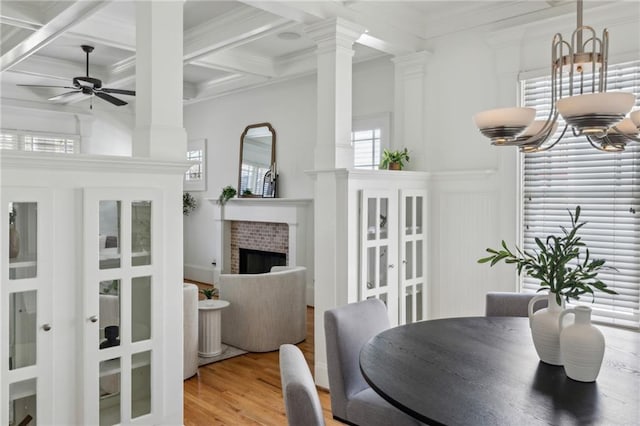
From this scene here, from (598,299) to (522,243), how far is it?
2.01 feet

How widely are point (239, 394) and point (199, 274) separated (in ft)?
14.6

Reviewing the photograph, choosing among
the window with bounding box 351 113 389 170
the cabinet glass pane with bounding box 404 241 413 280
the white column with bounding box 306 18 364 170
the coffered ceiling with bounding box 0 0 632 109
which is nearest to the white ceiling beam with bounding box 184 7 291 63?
the coffered ceiling with bounding box 0 0 632 109

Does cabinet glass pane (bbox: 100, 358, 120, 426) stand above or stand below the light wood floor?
above

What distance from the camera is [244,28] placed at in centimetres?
414

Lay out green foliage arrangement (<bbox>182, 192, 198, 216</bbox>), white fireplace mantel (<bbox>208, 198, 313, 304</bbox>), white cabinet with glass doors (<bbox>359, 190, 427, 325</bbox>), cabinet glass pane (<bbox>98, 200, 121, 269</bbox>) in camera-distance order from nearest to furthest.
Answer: cabinet glass pane (<bbox>98, 200, 121, 269</bbox>), white cabinet with glass doors (<bbox>359, 190, 427, 325</bbox>), white fireplace mantel (<bbox>208, 198, 313, 304</bbox>), green foliage arrangement (<bbox>182, 192, 198, 216</bbox>)

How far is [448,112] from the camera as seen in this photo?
3932 millimetres

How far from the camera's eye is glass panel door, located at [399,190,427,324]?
3715 mm

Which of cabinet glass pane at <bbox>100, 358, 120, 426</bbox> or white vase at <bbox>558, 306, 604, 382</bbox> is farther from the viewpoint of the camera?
cabinet glass pane at <bbox>100, 358, 120, 426</bbox>

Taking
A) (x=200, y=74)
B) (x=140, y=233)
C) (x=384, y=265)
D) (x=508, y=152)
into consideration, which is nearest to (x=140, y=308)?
(x=140, y=233)

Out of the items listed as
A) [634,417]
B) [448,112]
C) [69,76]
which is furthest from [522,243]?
[69,76]

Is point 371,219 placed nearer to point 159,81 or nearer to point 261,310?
point 261,310

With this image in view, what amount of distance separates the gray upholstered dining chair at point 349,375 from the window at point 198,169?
554cm

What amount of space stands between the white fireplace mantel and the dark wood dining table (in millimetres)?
3702

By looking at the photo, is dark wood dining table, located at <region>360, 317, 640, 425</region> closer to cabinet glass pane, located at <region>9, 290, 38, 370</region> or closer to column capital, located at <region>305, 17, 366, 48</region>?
cabinet glass pane, located at <region>9, 290, 38, 370</region>
